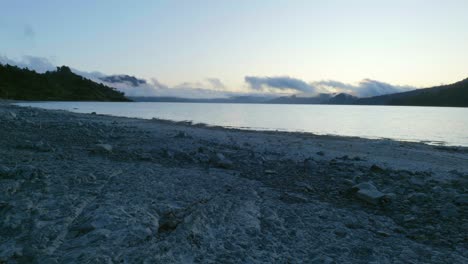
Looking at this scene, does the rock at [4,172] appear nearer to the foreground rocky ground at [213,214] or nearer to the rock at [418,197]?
the foreground rocky ground at [213,214]

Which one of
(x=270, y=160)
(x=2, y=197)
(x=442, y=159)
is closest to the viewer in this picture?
(x=2, y=197)

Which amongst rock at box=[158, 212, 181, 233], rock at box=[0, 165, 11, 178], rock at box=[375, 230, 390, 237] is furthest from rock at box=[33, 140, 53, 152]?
rock at box=[375, 230, 390, 237]

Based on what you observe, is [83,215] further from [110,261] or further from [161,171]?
[161,171]

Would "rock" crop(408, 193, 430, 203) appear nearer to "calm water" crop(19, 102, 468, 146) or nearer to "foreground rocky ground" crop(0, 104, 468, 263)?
"foreground rocky ground" crop(0, 104, 468, 263)

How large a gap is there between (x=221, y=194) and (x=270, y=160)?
543cm

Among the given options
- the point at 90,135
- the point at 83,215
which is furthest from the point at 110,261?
the point at 90,135

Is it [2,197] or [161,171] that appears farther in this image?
[161,171]

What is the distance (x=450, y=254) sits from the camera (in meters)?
5.04

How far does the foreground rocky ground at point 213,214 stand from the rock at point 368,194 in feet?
0.09

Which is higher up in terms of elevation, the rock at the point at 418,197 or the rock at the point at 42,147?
the rock at the point at 42,147

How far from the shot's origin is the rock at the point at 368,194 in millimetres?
7500

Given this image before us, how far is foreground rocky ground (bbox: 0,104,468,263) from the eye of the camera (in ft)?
15.7

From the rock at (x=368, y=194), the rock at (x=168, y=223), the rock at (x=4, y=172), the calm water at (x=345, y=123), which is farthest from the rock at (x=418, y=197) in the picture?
the calm water at (x=345, y=123)

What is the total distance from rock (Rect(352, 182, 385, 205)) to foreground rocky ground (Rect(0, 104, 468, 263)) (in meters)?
0.03
